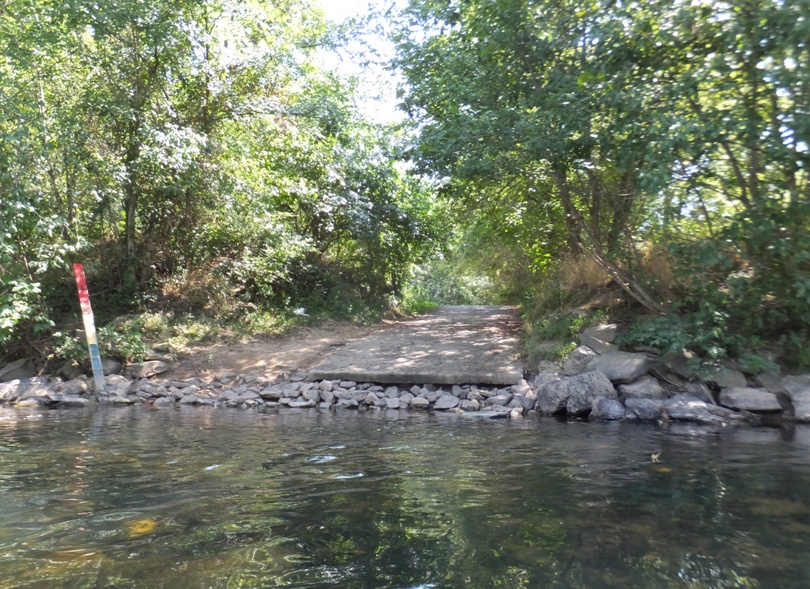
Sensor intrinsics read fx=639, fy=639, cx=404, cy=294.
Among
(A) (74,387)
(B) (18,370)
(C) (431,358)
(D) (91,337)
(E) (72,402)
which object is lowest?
(C) (431,358)

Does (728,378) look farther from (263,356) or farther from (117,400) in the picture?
(117,400)

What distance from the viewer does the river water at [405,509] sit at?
3.53 metres

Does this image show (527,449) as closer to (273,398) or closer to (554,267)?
(273,398)

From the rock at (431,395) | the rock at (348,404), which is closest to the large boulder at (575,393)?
the rock at (431,395)

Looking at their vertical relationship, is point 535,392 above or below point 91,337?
below

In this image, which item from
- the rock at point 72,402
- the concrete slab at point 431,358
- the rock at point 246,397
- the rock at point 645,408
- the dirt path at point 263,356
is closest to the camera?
the rock at point 645,408

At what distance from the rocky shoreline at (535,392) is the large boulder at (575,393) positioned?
0.05 ft

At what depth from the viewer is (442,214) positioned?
18469mm

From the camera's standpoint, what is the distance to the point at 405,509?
187 inches

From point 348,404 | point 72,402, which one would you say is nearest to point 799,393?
point 348,404

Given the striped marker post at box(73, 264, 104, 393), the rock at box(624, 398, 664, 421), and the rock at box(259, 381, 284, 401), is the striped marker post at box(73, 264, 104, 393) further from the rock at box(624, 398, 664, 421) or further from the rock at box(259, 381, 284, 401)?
the rock at box(624, 398, 664, 421)

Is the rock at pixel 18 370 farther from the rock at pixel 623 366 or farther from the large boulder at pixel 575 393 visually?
the rock at pixel 623 366

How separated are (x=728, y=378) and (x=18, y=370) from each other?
13034 millimetres

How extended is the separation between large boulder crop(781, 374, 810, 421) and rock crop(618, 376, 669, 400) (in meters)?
1.68
